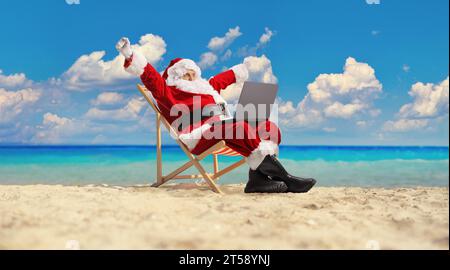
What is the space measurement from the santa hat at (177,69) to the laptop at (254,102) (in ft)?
2.46

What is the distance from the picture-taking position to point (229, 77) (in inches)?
175

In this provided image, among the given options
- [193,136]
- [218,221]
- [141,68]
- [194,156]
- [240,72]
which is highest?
[240,72]

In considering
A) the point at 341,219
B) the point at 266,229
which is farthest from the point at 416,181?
the point at 266,229

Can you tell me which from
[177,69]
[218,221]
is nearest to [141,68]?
[177,69]

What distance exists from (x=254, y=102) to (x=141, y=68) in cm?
94

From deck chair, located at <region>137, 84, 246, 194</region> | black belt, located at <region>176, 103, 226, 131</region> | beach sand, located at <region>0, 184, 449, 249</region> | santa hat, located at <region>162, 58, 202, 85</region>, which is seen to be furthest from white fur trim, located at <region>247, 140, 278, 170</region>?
santa hat, located at <region>162, 58, 202, 85</region>

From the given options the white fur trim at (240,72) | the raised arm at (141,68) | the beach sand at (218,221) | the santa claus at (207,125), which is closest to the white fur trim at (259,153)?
the santa claus at (207,125)

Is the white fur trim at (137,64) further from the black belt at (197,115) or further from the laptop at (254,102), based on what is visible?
the laptop at (254,102)

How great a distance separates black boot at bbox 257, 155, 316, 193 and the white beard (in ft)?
2.64

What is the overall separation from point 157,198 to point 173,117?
876mm

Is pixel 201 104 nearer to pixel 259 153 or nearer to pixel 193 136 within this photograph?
pixel 193 136

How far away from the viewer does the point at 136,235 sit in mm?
2113

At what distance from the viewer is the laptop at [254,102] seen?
3.55m
